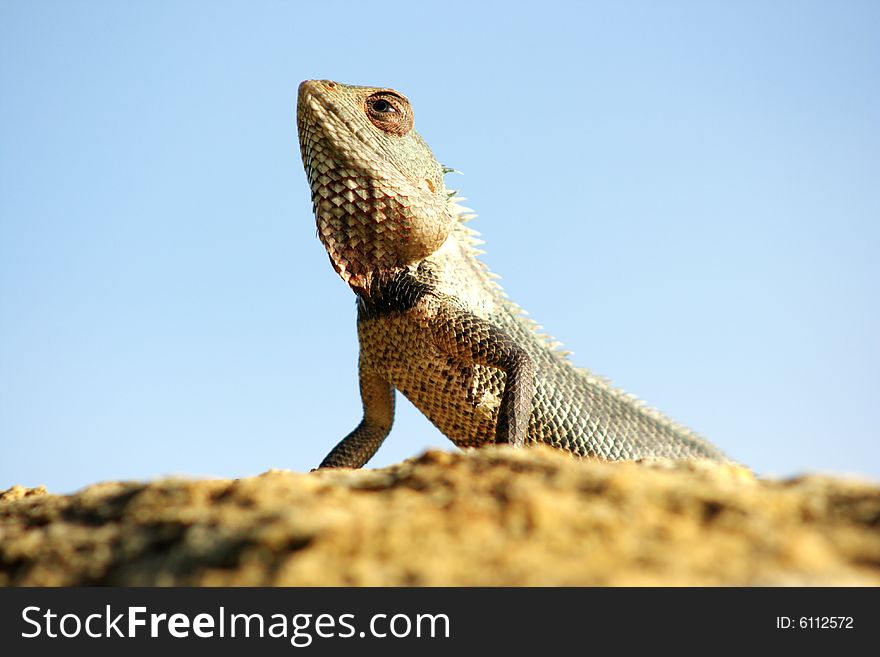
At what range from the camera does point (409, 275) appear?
7.20 m

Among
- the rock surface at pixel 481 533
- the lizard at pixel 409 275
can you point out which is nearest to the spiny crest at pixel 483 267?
the lizard at pixel 409 275

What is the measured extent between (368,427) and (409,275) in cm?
210

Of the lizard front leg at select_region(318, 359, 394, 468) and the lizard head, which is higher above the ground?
the lizard head

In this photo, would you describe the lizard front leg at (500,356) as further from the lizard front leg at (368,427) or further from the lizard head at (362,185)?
the lizard front leg at (368,427)

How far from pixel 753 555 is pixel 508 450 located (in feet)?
5.05

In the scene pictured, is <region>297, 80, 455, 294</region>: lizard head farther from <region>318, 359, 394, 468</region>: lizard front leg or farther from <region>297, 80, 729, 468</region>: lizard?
<region>318, 359, 394, 468</region>: lizard front leg

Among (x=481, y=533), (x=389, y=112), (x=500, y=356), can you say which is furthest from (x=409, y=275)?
(x=481, y=533)

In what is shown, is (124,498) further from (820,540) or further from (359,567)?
(820,540)

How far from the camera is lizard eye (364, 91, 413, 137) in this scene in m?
7.36

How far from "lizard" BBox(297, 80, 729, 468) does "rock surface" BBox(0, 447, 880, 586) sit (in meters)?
3.37

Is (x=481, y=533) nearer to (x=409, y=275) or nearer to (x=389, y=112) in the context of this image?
(x=409, y=275)

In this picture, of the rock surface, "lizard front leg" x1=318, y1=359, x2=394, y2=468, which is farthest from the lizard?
the rock surface
